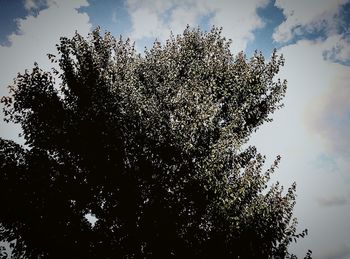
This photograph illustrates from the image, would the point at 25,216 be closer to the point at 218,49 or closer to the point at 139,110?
the point at 139,110

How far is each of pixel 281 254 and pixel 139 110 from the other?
10898 millimetres

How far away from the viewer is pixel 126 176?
15344 millimetres

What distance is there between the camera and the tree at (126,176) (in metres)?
13.4

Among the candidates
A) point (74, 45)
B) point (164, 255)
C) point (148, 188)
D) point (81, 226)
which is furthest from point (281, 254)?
point (74, 45)

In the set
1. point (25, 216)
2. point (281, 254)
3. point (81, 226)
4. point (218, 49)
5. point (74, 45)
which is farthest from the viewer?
point (218, 49)

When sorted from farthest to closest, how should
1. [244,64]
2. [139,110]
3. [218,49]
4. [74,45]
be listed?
[218,49]
[244,64]
[74,45]
[139,110]

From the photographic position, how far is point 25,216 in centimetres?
1285

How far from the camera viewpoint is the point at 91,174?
15.4 m

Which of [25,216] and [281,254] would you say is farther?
[281,254]

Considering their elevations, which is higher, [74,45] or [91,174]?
[74,45]

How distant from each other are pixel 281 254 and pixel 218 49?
49.7 ft

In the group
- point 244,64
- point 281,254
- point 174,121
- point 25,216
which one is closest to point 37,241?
point 25,216

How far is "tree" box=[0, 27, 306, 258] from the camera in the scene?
13430 millimetres

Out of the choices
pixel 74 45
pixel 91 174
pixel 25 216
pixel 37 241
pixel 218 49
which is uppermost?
pixel 218 49
